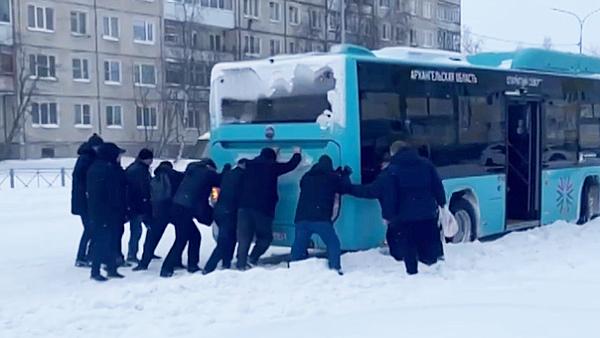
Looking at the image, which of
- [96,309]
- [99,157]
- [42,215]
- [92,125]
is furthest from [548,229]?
[92,125]

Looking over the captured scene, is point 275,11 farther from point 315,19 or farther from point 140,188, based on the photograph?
point 140,188

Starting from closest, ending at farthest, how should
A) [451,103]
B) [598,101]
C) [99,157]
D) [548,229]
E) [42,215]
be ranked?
[99,157] < [451,103] < [548,229] < [598,101] < [42,215]

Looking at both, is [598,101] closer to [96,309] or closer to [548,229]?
[548,229]

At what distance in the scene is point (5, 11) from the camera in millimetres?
47719

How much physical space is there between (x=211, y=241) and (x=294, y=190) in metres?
3.81

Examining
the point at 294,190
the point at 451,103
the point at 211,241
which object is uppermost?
the point at 451,103

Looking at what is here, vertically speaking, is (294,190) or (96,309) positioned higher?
(294,190)

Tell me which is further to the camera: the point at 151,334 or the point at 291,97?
the point at 291,97

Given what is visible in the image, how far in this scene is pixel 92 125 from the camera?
52.3 m

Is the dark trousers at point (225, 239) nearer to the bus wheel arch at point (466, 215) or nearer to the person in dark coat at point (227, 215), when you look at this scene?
the person in dark coat at point (227, 215)

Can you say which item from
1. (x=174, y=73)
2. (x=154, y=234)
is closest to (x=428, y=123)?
(x=154, y=234)

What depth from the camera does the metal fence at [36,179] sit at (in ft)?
101

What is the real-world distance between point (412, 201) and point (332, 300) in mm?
2008

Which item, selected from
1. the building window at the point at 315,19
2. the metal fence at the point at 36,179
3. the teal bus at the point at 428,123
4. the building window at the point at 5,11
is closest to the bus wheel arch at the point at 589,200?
the teal bus at the point at 428,123
